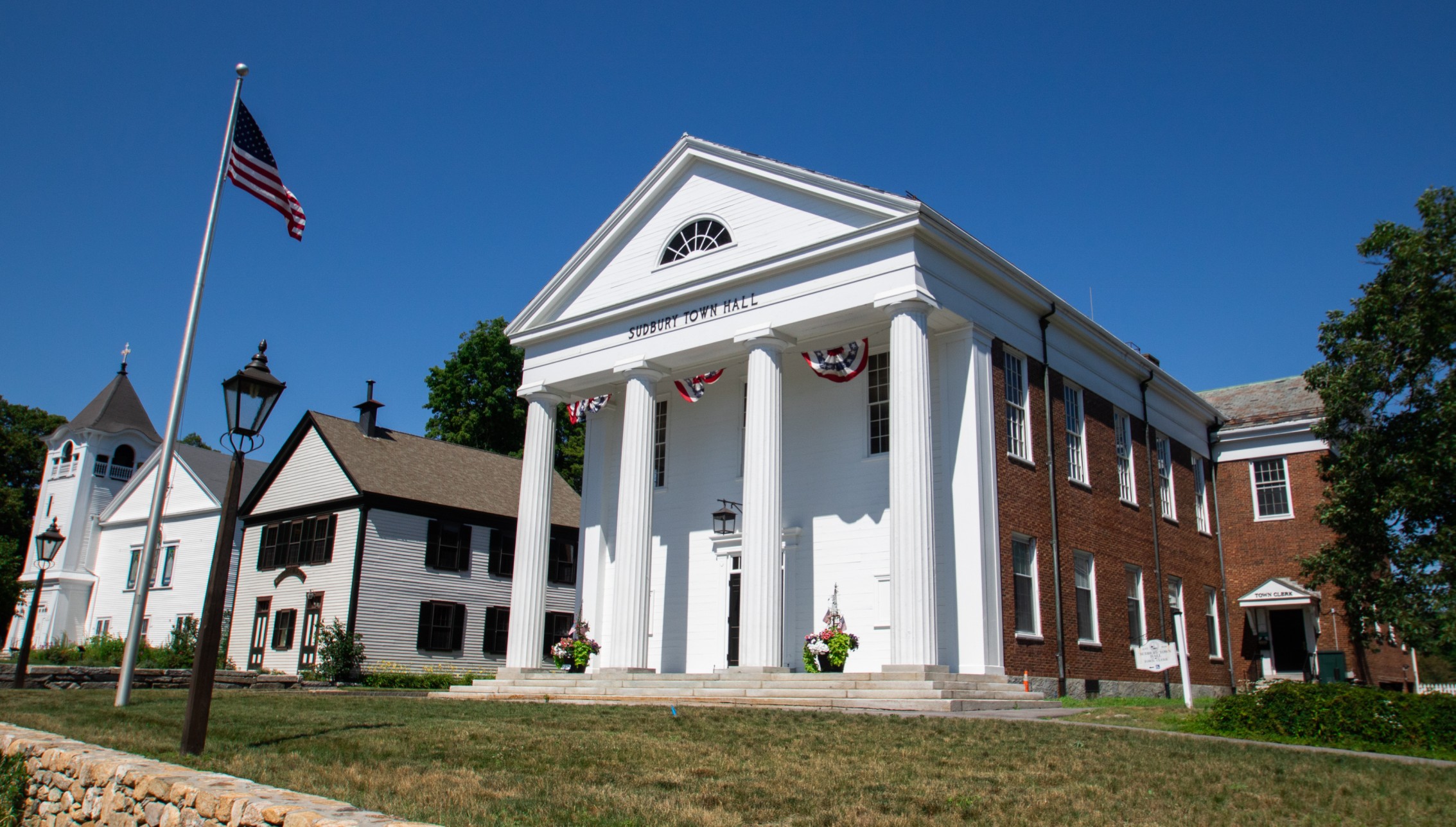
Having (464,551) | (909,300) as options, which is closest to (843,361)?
(909,300)

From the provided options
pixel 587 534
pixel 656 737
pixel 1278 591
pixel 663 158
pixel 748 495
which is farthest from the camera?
pixel 1278 591

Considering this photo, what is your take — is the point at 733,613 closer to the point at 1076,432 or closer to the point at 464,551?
the point at 1076,432

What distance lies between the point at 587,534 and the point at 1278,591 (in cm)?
1959

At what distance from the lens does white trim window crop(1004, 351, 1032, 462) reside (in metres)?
22.1

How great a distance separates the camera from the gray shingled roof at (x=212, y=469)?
4294 centimetres

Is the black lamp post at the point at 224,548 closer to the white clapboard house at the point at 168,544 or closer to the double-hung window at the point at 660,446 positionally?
the double-hung window at the point at 660,446

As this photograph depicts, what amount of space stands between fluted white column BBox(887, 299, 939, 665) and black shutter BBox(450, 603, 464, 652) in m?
20.2

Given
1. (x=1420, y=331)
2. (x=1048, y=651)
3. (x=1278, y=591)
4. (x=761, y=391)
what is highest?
(x=1420, y=331)

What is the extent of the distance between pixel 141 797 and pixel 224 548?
9.28ft

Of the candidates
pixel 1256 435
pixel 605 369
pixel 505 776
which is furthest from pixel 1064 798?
pixel 1256 435

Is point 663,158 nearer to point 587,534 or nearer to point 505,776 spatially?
point 587,534

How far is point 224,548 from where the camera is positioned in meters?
9.73

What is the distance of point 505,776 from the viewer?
27.4ft

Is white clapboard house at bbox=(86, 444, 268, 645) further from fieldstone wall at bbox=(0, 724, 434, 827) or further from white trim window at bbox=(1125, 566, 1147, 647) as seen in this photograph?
fieldstone wall at bbox=(0, 724, 434, 827)
